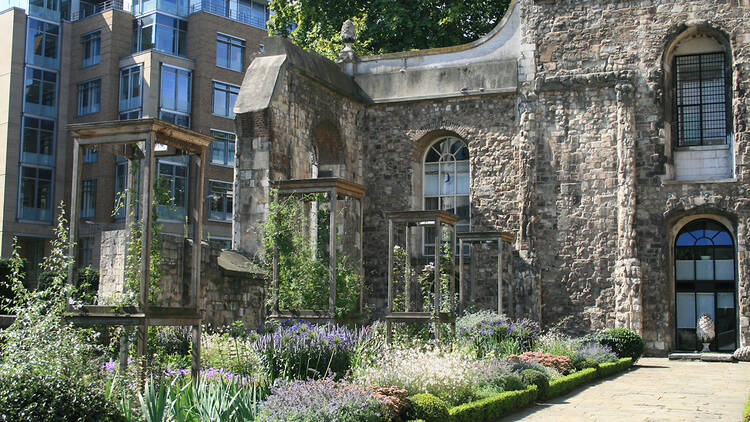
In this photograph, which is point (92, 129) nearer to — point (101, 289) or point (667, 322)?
point (101, 289)

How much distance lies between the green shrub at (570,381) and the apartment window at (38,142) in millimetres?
29067

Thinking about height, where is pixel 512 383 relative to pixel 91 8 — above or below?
below

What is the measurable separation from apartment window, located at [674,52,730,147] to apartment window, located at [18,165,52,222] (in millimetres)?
26918

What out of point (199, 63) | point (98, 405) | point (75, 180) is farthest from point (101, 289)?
point (199, 63)

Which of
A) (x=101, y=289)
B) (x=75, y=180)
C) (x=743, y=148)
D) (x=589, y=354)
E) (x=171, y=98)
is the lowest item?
(x=589, y=354)

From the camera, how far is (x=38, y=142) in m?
36.9

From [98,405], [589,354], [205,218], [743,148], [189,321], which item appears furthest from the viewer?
[205,218]

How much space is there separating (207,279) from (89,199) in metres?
23.6

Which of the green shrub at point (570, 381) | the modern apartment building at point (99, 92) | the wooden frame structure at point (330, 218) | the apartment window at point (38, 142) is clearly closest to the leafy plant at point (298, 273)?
the wooden frame structure at point (330, 218)

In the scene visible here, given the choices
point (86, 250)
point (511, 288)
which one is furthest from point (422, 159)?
point (86, 250)

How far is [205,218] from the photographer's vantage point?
1443 inches

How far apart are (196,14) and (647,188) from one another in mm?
24757

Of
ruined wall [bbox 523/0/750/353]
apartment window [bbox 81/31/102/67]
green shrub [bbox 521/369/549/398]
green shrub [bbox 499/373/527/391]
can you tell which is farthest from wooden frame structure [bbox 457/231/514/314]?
apartment window [bbox 81/31/102/67]

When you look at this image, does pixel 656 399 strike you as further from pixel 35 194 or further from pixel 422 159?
pixel 35 194
